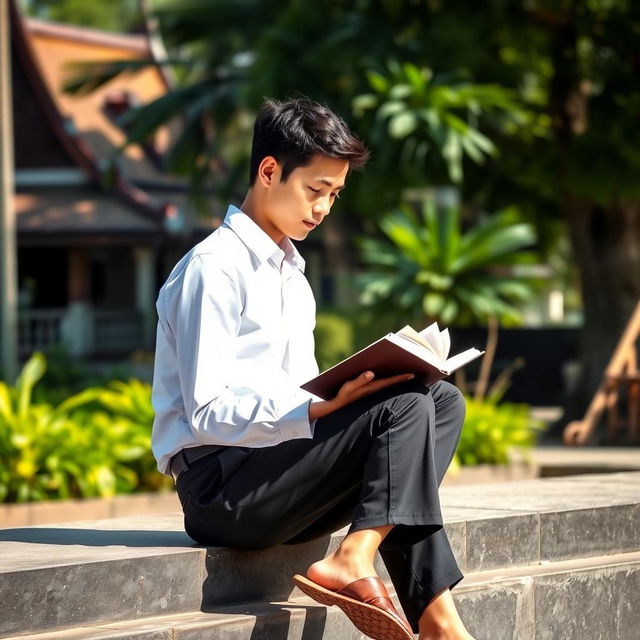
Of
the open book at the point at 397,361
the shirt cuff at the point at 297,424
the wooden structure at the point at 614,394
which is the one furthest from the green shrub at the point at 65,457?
the open book at the point at 397,361

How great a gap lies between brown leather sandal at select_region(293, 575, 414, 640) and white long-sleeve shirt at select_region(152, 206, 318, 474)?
415 mm

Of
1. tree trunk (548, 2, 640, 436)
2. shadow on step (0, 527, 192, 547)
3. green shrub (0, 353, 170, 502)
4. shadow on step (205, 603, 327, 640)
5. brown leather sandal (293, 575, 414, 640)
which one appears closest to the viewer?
brown leather sandal (293, 575, 414, 640)

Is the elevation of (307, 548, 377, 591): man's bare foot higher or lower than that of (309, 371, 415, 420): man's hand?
lower

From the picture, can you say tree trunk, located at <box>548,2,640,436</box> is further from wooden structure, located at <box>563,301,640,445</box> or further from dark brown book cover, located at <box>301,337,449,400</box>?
dark brown book cover, located at <box>301,337,449,400</box>

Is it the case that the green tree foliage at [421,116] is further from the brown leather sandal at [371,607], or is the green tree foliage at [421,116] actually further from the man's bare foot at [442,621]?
the brown leather sandal at [371,607]

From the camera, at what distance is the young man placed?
3.40 m

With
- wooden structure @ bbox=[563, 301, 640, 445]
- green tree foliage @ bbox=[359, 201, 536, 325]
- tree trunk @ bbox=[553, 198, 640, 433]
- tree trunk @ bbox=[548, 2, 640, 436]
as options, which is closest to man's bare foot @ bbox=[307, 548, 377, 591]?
wooden structure @ bbox=[563, 301, 640, 445]

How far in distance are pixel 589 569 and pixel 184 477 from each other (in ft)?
5.19

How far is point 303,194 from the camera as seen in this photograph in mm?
3701

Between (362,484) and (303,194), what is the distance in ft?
2.73

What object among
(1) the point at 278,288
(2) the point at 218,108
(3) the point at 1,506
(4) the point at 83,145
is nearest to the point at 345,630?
(1) the point at 278,288

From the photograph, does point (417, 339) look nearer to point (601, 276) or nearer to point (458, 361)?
point (458, 361)

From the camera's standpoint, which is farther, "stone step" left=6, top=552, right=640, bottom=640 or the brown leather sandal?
"stone step" left=6, top=552, right=640, bottom=640

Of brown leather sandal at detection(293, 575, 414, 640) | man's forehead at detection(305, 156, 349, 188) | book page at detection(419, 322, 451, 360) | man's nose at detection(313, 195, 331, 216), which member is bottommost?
brown leather sandal at detection(293, 575, 414, 640)
